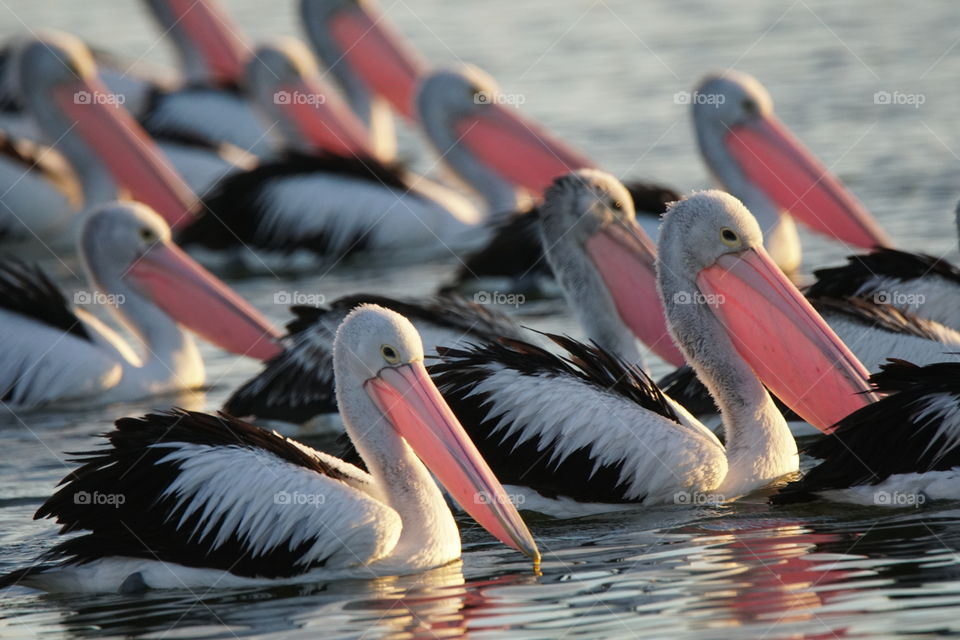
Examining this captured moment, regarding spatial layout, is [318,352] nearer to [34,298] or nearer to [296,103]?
[34,298]

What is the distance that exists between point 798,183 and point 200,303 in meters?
3.69

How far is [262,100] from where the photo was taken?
15.8 m

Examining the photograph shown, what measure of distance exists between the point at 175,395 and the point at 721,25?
11.6m

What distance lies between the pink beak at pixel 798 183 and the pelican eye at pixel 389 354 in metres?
4.96

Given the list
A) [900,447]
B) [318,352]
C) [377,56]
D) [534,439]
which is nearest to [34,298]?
[318,352]

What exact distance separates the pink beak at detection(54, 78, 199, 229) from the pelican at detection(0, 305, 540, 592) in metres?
7.15

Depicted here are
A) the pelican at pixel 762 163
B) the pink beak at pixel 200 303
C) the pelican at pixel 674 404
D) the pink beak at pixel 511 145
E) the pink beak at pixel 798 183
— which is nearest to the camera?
the pelican at pixel 674 404

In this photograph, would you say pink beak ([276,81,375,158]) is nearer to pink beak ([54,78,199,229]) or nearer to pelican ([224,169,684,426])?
pink beak ([54,78,199,229])

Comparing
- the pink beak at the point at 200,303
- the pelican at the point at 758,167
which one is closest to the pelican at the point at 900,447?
the pink beak at the point at 200,303

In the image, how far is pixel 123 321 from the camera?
10508 mm

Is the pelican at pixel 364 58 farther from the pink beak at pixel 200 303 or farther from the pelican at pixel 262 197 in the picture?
the pink beak at pixel 200 303

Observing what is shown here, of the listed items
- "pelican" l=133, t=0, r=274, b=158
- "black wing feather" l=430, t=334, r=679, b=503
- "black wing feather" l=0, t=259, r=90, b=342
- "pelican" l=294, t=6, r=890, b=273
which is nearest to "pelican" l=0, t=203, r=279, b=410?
"black wing feather" l=0, t=259, r=90, b=342

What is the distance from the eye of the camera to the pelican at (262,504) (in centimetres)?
632

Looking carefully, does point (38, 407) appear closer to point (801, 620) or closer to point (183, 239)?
point (183, 239)
